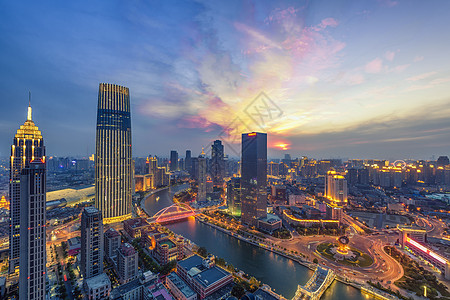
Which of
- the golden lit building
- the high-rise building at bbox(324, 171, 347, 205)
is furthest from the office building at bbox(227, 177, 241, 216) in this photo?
the golden lit building

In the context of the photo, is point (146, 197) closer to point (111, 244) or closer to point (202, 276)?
point (111, 244)

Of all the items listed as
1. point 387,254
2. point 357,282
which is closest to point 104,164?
point 357,282

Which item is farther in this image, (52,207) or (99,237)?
(52,207)

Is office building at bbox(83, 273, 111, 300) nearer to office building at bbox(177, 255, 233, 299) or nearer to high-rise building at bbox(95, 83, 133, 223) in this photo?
office building at bbox(177, 255, 233, 299)

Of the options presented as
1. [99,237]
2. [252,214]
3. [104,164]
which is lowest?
[252,214]

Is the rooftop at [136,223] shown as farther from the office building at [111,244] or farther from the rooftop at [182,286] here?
the rooftop at [182,286]

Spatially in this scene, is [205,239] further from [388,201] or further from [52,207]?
[388,201]

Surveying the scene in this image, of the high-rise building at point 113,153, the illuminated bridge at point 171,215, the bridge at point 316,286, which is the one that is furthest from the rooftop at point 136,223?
the bridge at point 316,286

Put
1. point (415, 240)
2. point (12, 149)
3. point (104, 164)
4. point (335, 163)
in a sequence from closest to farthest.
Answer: point (12, 149)
point (415, 240)
point (104, 164)
point (335, 163)
